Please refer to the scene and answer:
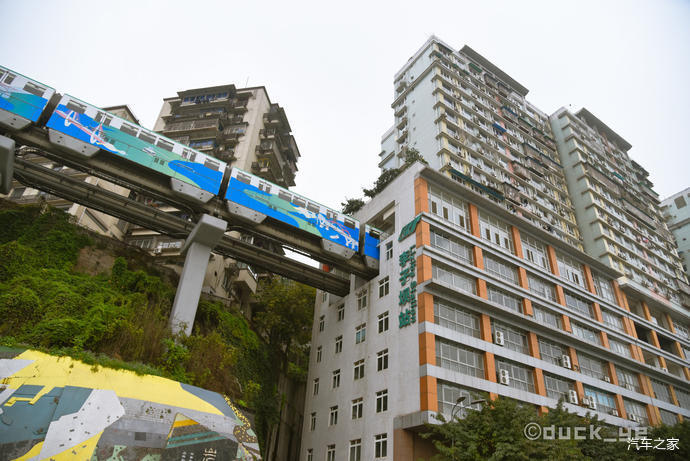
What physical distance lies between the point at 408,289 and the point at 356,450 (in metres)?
10.0

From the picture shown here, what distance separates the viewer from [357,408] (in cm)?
2789

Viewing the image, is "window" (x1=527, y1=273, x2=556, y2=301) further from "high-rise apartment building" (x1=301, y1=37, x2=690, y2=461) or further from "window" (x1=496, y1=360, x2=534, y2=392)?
"window" (x1=496, y1=360, x2=534, y2=392)

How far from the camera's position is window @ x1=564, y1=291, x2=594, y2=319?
3694 centimetres

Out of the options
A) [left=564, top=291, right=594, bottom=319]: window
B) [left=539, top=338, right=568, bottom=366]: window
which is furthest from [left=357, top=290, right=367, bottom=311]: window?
[left=564, top=291, right=594, bottom=319]: window

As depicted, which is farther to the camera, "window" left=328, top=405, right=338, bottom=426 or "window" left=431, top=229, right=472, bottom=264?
"window" left=431, top=229, right=472, bottom=264

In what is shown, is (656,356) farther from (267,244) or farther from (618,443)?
(267,244)

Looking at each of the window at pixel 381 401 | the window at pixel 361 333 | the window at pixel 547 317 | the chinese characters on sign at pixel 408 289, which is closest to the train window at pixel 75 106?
the chinese characters on sign at pixel 408 289

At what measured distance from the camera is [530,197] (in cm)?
5097

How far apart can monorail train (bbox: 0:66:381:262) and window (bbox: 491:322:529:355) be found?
370 inches

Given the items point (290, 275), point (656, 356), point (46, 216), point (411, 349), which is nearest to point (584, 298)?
point (656, 356)

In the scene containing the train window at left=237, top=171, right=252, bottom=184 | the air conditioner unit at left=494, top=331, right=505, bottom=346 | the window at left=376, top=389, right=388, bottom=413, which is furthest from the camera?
the train window at left=237, top=171, right=252, bottom=184

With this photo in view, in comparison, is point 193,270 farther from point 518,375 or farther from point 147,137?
point 518,375

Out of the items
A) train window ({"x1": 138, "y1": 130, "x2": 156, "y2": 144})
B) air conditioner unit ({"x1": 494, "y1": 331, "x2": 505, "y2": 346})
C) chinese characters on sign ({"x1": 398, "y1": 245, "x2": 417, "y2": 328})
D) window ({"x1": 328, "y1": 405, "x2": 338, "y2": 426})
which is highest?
train window ({"x1": 138, "y1": 130, "x2": 156, "y2": 144})

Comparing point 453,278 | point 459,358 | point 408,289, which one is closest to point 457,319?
point 459,358
